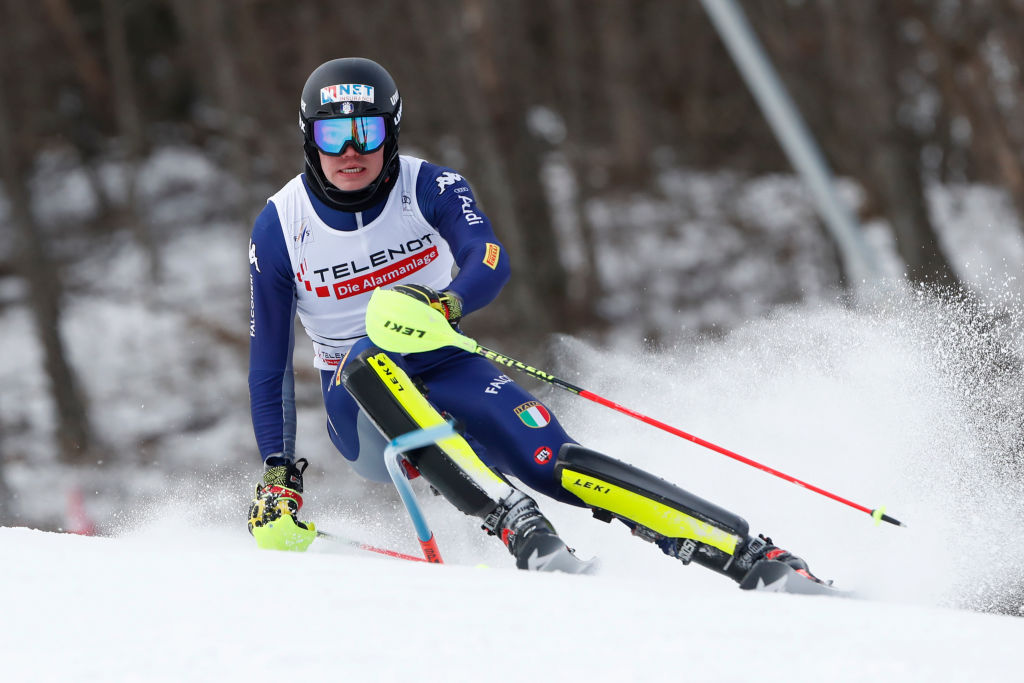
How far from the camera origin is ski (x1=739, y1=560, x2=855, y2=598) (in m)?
3.04

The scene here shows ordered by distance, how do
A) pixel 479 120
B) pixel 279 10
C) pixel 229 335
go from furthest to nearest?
pixel 279 10, pixel 229 335, pixel 479 120

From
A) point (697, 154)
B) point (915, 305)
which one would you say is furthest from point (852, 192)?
point (915, 305)

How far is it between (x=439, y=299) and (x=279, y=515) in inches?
35.7

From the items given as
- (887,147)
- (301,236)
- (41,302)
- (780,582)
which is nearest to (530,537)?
(780,582)

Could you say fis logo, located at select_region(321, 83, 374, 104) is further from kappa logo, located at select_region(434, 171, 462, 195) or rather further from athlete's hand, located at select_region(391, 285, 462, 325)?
athlete's hand, located at select_region(391, 285, 462, 325)

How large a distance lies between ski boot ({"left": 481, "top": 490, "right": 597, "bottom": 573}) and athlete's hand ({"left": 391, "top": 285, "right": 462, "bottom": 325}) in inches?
23.4

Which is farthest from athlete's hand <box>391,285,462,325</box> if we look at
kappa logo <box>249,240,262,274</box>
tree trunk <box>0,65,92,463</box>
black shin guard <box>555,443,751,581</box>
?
tree trunk <box>0,65,92,463</box>

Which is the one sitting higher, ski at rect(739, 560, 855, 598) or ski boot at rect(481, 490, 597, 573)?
ski boot at rect(481, 490, 597, 573)

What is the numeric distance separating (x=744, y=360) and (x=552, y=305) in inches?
311

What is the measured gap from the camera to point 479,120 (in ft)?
41.2

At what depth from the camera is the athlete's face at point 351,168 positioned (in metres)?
3.86

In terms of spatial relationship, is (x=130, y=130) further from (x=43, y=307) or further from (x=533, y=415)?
(x=533, y=415)

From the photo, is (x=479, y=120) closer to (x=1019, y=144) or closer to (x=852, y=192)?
(x=1019, y=144)

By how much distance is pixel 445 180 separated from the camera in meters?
4.05
